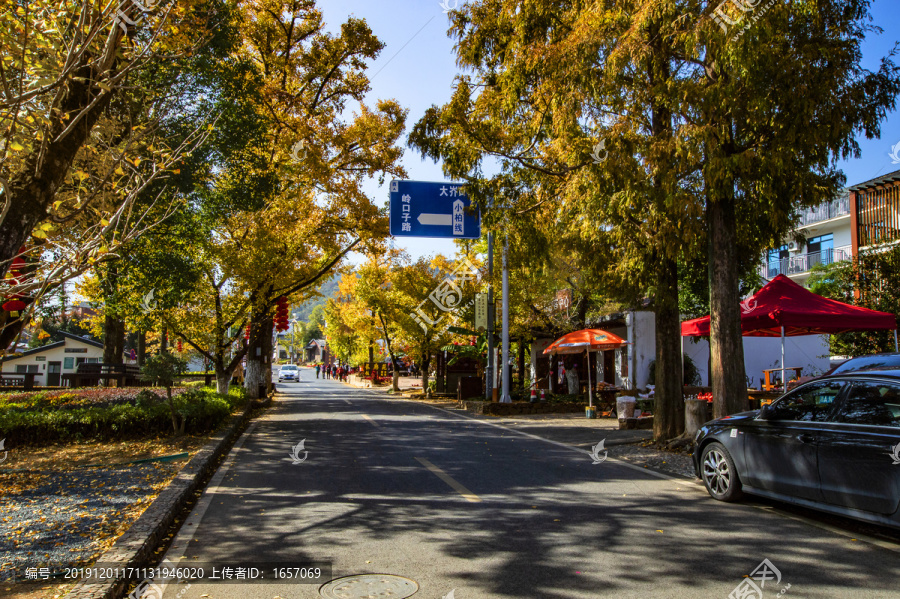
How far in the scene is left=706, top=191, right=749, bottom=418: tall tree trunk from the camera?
9.58m

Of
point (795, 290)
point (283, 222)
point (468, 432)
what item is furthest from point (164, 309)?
point (795, 290)

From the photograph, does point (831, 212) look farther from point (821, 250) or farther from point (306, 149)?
point (306, 149)

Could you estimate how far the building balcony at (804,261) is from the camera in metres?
29.5

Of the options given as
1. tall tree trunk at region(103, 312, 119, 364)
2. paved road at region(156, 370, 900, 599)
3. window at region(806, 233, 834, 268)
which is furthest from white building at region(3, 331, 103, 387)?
window at region(806, 233, 834, 268)

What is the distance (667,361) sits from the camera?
11.7 metres

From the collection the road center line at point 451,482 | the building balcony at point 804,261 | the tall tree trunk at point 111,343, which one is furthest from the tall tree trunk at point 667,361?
the tall tree trunk at point 111,343

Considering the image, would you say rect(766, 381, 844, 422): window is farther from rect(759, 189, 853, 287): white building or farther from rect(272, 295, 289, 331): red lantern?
rect(759, 189, 853, 287): white building

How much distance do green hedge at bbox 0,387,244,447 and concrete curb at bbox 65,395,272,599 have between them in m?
3.12

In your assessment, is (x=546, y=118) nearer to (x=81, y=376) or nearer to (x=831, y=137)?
(x=831, y=137)

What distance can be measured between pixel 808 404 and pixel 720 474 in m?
1.33

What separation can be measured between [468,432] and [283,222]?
9.51 m

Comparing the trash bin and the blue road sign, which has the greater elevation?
the blue road sign

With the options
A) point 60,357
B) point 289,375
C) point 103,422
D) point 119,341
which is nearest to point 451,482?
point 103,422

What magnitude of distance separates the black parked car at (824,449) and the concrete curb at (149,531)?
5.80 meters
